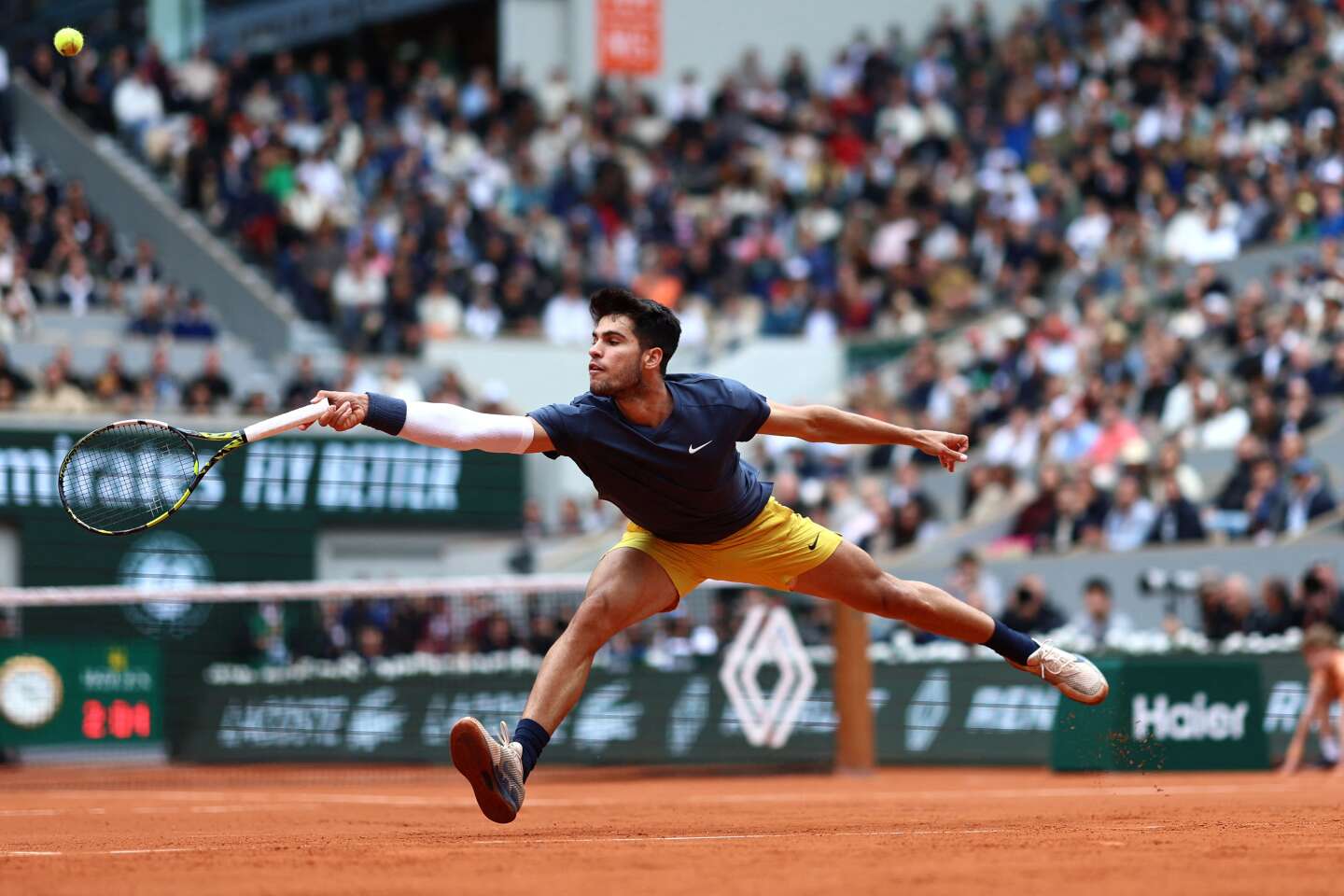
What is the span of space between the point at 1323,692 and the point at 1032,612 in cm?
313

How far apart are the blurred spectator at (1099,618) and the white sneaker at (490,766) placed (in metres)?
10.4

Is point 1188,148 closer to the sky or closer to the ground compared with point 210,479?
closer to the sky

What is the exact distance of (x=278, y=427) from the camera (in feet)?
27.7

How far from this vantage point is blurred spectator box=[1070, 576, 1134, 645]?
1834 centimetres

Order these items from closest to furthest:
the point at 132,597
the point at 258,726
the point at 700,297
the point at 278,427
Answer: the point at 278,427
the point at 132,597
the point at 258,726
the point at 700,297

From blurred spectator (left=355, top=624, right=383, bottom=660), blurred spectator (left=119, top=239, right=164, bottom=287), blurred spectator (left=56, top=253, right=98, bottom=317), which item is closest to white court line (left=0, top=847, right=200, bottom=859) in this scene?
blurred spectator (left=355, top=624, right=383, bottom=660)

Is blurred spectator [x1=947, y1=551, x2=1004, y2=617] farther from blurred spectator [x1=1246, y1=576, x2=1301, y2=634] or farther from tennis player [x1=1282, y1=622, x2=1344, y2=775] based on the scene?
tennis player [x1=1282, y1=622, x2=1344, y2=775]

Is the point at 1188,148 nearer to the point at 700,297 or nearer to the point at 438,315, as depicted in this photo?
the point at 700,297

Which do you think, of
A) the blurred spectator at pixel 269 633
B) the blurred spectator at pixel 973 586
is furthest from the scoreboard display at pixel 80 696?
the blurred spectator at pixel 973 586

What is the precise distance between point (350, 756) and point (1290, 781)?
920cm

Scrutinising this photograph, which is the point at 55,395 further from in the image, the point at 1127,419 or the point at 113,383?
the point at 1127,419

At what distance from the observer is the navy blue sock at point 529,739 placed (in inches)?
348

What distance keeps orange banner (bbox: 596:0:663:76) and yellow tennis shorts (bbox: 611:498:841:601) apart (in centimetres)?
2500

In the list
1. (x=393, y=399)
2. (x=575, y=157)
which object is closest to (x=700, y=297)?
(x=575, y=157)
